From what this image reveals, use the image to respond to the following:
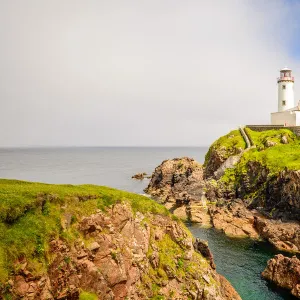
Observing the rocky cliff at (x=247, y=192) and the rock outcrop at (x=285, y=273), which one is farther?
the rocky cliff at (x=247, y=192)

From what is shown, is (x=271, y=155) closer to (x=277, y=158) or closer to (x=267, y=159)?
(x=267, y=159)

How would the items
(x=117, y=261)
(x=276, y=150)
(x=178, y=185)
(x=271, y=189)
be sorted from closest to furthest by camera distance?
(x=117, y=261) < (x=271, y=189) < (x=276, y=150) < (x=178, y=185)

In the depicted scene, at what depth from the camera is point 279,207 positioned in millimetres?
68062

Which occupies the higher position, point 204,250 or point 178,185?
point 178,185

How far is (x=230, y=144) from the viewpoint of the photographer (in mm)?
98562

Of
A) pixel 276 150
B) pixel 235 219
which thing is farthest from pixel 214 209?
pixel 276 150

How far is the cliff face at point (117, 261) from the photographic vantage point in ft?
78.7

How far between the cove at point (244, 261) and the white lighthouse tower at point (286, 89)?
59.6 metres

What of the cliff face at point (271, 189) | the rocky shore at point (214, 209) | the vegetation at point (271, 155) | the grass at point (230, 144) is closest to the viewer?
the rocky shore at point (214, 209)

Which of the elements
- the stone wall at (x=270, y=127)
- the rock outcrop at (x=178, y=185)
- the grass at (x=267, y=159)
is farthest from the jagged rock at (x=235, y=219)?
the stone wall at (x=270, y=127)

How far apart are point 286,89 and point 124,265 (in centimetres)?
9363

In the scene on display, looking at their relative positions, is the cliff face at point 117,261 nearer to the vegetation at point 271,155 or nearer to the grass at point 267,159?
the grass at point 267,159

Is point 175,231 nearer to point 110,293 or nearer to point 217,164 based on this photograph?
point 110,293

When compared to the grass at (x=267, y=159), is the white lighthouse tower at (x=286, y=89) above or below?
above
